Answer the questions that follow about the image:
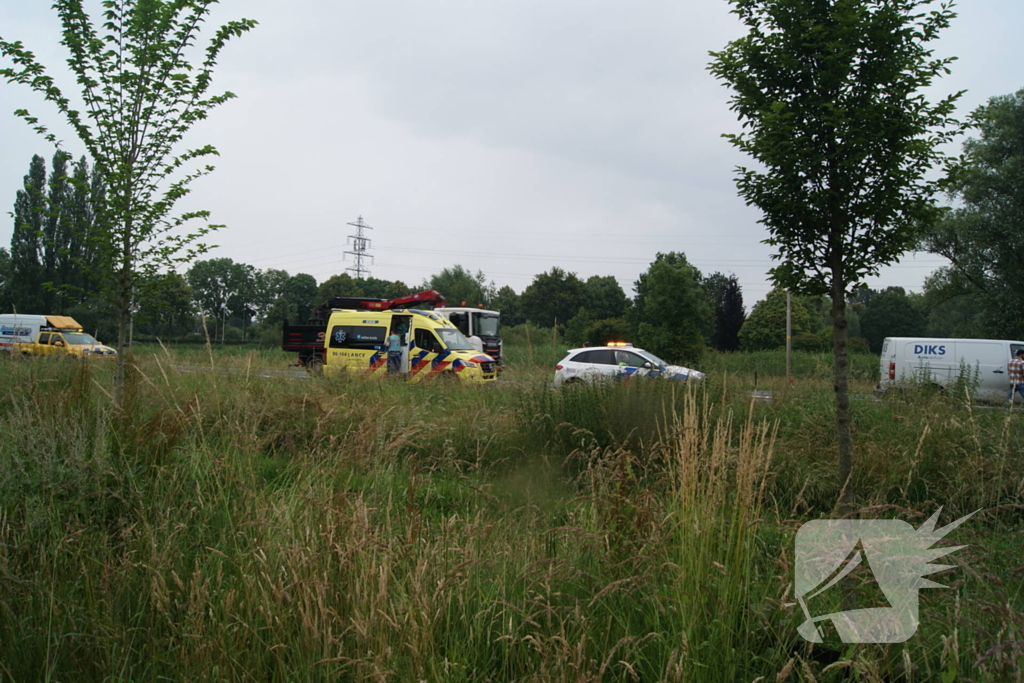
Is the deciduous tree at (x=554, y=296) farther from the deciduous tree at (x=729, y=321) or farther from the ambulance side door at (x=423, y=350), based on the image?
the ambulance side door at (x=423, y=350)

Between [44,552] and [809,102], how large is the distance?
5.17 meters

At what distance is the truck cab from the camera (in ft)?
78.2

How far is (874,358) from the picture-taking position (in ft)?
95.3

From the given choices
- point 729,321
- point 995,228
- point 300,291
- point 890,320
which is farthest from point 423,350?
point 300,291

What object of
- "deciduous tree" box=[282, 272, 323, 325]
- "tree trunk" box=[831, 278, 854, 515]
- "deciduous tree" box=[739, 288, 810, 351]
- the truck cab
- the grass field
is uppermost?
"deciduous tree" box=[282, 272, 323, 325]

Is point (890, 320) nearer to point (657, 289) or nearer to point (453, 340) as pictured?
point (657, 289)

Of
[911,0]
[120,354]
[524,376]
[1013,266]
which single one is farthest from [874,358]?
[120,354]

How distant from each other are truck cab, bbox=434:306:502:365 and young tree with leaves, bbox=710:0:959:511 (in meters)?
18.8

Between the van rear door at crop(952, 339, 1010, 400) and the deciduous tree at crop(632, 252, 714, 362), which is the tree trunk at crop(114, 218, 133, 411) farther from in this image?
the deciduous tree at crop(632, 252, 714, 362)

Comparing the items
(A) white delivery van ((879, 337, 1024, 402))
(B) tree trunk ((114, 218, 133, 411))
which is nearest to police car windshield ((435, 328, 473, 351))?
(B) tree trunk ((114, 218, 133, 411))

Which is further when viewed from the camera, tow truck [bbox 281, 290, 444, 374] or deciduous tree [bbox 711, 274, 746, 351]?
deciduous tree [bbox 711, 274, 746, 351]

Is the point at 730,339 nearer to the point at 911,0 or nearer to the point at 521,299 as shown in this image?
the point at 521,299

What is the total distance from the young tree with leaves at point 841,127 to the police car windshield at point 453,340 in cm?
1266

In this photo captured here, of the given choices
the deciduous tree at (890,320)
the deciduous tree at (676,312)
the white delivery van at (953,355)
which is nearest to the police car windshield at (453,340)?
the deciduous tree at (676,312)
